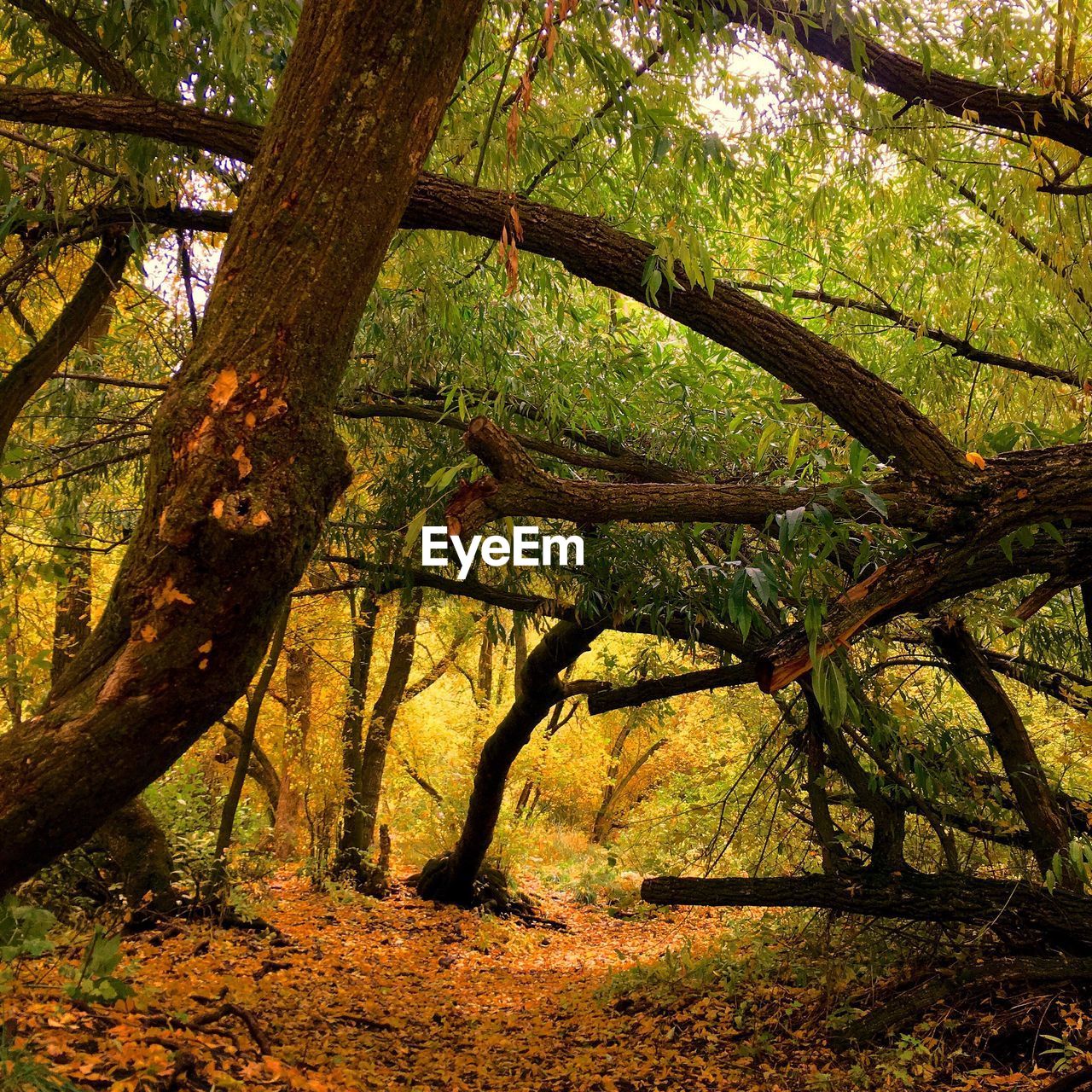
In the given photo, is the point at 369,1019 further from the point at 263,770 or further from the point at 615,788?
the point at 615,788

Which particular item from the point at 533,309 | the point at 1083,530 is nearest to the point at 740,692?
the point at 533,309

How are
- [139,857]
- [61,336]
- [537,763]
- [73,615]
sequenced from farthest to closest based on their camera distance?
[537,763], [73,615], [139,857], [61,336]

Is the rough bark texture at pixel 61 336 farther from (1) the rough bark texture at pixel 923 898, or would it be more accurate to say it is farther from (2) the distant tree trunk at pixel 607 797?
(2) the distant tree trunk at pixel 607 797

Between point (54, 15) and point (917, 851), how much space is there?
5.94m

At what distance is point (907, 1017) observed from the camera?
4.22m

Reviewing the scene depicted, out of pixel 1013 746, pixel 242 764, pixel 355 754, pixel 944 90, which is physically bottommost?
pixel 355 754

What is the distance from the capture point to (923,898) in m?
4.25

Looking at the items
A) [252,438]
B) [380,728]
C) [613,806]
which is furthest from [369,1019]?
[613,806]

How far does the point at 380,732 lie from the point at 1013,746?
21.9 ft

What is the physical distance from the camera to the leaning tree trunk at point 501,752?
22.4 feet

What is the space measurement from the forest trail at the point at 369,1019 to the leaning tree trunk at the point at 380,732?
95 centimetres

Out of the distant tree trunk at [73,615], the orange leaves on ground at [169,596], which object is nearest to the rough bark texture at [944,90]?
the orange leaves on ground at [169,596]

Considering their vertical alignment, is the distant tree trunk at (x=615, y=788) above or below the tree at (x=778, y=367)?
below

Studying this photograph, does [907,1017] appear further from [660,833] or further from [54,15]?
[660,833]
